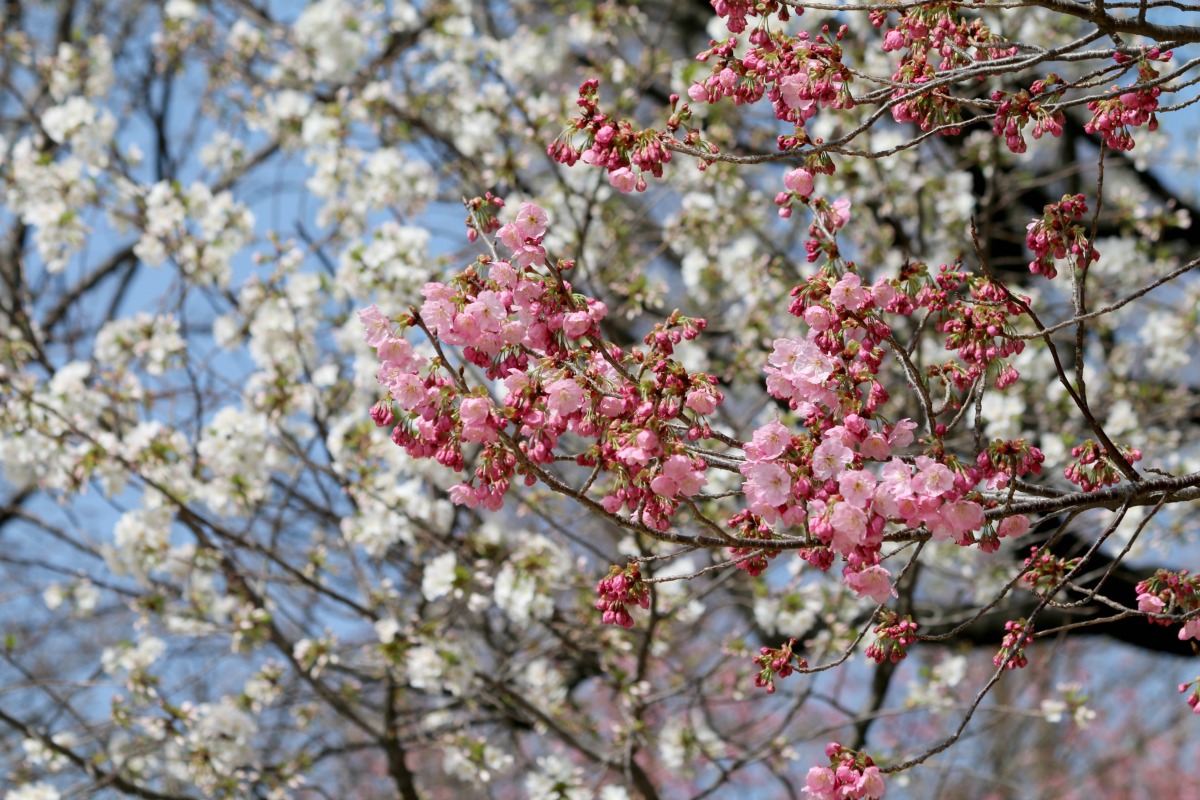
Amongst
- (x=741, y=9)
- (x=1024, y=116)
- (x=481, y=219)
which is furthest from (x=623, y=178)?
(x=1024, y=116)

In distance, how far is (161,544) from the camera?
4723 millimetres

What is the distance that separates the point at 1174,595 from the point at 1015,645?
1.39ft

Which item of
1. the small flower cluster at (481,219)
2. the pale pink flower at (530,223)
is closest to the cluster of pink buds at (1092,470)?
the pale pink flower at (530,223)

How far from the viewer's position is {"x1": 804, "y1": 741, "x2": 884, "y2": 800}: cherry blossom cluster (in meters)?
2.12

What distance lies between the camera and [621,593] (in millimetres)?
2102

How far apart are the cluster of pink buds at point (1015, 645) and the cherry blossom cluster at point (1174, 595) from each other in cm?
24

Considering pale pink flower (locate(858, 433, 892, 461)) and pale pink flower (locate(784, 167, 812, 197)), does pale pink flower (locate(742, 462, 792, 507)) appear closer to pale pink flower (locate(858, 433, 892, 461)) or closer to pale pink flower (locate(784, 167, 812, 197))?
pale pink flower (locate(858, 433, 892, 461))

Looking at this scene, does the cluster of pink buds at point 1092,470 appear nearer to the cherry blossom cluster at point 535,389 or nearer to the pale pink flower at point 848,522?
the pale pink flower at point 848,522

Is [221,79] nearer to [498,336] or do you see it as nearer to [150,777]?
[150,777]

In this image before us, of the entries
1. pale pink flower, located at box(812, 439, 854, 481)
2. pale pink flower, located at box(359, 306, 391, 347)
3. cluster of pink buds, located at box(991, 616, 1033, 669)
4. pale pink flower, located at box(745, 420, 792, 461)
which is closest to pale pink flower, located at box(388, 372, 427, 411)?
pale pink flower, located at box(359, 306, 391, 347)

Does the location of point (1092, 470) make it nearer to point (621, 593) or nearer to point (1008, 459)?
point (1008, 459)

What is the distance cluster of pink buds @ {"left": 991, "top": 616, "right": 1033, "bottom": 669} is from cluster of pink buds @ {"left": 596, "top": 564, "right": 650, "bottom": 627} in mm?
667

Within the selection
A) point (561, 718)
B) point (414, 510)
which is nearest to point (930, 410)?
point (414, 510)

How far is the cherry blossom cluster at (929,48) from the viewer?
225 cm
